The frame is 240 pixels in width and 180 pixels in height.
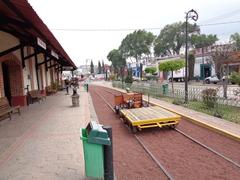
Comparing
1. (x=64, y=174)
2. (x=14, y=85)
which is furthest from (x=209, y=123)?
(x=14, y=85)

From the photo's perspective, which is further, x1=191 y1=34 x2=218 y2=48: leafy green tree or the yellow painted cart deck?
x1=191 y1=34 x2=218 y2=48: leafy green tree

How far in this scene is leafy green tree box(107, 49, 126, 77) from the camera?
322 feet

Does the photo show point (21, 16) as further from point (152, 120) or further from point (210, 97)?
point (210, 97)

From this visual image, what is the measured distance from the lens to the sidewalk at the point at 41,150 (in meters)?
5.48

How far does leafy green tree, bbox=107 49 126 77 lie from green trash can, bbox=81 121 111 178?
92.0 meters

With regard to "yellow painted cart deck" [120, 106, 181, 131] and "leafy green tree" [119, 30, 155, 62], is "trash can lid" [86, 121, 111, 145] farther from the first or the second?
"leafy green tree" [119, 30, 155, 62]

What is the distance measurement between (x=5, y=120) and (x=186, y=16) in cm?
1092

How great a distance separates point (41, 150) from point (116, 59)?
93.6m

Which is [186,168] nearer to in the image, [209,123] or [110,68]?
[209,123]

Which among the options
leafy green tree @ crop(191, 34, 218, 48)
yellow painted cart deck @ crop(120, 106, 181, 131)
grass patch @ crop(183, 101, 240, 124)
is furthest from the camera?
leafy green tree @ crop(191, 34, 218, 48)

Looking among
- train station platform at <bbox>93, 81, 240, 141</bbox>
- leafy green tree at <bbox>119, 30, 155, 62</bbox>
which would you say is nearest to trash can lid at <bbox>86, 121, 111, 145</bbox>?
train station platform at <bbox>93, 81, 240, 141</bbox>

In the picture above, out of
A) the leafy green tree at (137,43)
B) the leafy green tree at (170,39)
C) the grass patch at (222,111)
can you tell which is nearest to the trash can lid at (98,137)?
the grass patch at (222,111)

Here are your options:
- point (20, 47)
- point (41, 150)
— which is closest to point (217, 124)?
point (41, 150)

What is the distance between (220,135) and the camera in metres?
8.80
